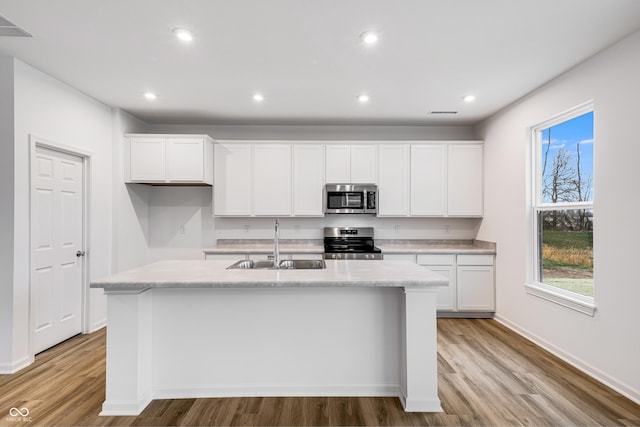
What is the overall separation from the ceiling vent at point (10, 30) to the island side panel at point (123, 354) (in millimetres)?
1991

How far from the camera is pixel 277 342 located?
8.14 feet

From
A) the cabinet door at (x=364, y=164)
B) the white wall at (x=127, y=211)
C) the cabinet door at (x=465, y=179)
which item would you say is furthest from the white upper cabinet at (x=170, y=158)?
the cabinet door at (x=465, y=179)

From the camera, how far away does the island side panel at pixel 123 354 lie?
2252 mm

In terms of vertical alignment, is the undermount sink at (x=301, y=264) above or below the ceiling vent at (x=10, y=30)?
below

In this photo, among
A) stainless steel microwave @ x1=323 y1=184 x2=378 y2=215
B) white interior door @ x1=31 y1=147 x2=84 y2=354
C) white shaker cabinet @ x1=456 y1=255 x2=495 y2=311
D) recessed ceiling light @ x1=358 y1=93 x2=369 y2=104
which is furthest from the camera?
stainless steel microwave @ x1=323 y1=184 x2=378 y2=215

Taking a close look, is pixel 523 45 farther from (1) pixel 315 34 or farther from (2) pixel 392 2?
(1) pixel 315 34

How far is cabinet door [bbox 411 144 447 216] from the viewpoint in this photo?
477cm

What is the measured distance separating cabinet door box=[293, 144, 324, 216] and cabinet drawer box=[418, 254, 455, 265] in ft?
4.80

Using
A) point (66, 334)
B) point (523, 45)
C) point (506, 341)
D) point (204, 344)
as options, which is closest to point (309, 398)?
point (204, 344)

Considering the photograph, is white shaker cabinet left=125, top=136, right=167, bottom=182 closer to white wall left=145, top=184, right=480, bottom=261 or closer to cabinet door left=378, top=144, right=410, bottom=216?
white wall left=145, top=184, right=480, bottom=261

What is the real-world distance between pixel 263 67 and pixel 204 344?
234 cm

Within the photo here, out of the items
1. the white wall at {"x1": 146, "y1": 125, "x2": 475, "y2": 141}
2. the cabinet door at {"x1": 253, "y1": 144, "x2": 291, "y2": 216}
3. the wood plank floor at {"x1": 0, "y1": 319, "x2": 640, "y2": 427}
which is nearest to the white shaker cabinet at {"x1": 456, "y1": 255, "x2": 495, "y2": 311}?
the wood plank floor at {"x1": 0, "y1": 319, "x2": 640, "y2": 427}

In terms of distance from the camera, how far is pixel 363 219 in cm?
508

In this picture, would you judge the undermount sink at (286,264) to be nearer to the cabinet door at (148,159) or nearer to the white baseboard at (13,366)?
the white baseboard at (13,366)
